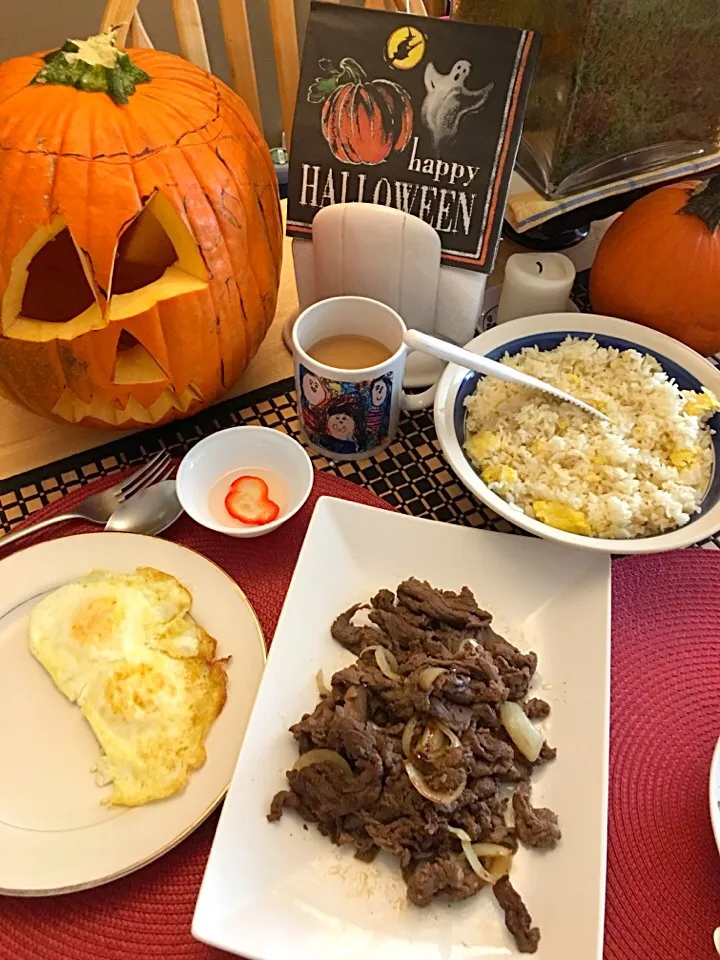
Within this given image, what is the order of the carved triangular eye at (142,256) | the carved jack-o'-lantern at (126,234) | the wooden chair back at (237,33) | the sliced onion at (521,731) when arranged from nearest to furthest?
1. the sliced onion at (521,731)
2. the carved jack-o'-lantern at (126,234)
3. the carved triangular eye at (142,256)
4. the wooden chair back at (237,33)

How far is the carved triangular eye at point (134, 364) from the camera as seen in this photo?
3.04ft

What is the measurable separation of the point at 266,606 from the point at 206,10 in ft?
6.55

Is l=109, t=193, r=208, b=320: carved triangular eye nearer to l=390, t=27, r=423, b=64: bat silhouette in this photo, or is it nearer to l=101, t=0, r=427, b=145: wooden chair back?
l=390, t=27, r=423, b=64: bat silhouette

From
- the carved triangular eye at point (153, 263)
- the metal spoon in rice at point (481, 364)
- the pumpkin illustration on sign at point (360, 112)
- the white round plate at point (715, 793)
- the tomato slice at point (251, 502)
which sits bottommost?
the white round plate at point (715, 793)

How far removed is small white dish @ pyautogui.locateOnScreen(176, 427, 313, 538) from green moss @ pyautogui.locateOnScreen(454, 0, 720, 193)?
0.59 metres

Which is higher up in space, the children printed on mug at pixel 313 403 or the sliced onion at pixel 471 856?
the children printed on mug at pixel 313 403

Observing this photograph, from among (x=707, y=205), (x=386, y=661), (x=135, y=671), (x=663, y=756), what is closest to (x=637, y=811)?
(x=663, y=756)

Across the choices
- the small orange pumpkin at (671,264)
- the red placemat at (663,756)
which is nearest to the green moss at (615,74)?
the small orange pumpkin at (671,264)

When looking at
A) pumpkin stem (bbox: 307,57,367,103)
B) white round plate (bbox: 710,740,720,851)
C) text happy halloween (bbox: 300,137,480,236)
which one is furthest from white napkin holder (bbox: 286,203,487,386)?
white round plate (bbox: 710,740,720,851)

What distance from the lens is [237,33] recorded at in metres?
1.38

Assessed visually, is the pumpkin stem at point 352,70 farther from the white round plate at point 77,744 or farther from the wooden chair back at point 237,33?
the white round plate at point 77,744

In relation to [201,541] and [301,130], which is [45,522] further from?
[301,130]

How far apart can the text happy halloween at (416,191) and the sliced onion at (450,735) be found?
0.62m

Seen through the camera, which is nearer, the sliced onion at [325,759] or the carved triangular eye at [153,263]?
the sliced onion at [325,759]
